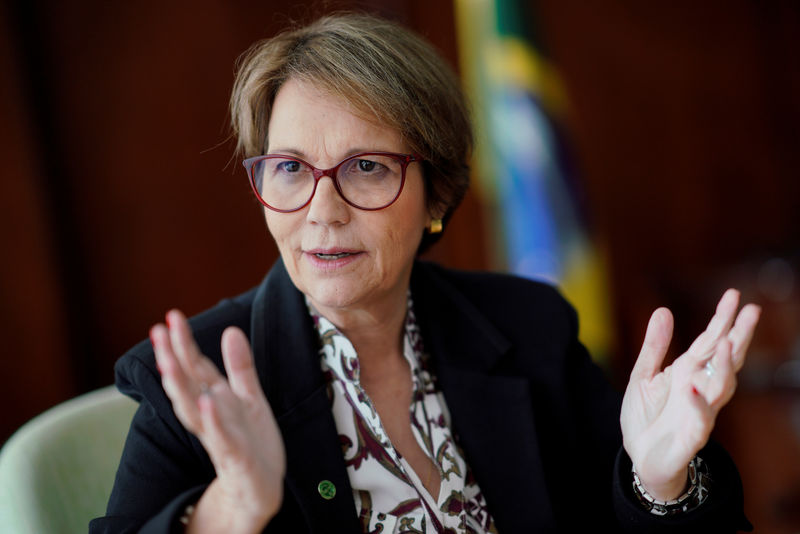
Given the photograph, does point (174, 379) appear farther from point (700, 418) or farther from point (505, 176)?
point (505, 176)

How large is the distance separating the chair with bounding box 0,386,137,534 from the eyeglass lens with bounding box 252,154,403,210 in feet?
1.85

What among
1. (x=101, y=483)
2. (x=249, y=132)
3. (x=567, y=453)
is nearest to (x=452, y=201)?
(x=249, y=132)

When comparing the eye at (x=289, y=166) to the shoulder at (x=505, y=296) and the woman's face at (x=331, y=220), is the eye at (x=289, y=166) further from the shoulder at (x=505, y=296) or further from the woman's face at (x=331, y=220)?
the shoulder at (x=505, y=296)

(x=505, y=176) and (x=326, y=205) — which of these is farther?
(x=505, y=176)

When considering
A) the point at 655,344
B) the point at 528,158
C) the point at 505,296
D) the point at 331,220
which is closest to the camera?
the point at 655,344

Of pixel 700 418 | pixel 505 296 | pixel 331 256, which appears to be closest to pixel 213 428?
pixel 331 256

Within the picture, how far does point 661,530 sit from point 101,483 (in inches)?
40.8

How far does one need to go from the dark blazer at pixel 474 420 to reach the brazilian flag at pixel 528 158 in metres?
1.76

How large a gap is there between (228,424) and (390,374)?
0.57 meters

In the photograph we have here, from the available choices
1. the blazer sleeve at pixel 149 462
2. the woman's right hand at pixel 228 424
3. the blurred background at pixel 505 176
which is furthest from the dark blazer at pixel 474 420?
the blurred background at pixel 505 176

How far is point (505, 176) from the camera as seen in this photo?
3.48 metres

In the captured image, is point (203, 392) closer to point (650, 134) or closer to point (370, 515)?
point (370, 515)

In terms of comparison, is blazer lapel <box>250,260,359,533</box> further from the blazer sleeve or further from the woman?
the blazer sleeve

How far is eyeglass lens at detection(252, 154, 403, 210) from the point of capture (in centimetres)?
137
